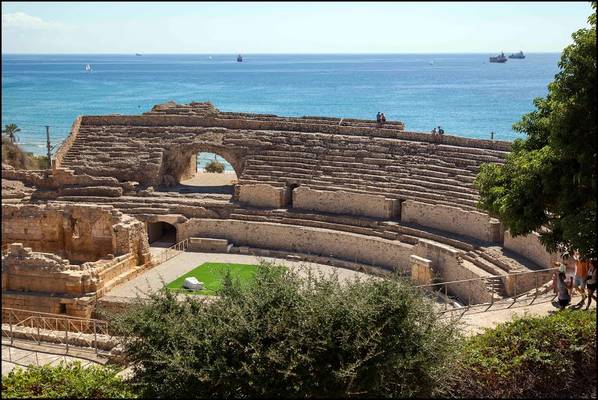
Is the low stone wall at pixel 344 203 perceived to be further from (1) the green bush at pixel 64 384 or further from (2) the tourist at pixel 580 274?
(1) the green bush at pixel 64 384

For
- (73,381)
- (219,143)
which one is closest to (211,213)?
(219,143)

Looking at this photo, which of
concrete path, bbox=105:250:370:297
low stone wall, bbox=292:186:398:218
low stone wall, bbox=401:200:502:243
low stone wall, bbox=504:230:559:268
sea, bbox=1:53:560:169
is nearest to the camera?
low stone wall, bbox=504:230:559:268

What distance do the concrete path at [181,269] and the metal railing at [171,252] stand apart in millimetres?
205

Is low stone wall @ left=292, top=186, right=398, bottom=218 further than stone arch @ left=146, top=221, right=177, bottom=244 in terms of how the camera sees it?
No

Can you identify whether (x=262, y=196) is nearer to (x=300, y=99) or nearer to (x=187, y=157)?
(x=187, y=157)

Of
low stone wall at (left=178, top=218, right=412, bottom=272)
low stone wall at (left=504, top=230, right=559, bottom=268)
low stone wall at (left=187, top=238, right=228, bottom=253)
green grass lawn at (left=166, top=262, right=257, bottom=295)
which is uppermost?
low stone wall at (left=504, top=230, right=559, bottom=268)

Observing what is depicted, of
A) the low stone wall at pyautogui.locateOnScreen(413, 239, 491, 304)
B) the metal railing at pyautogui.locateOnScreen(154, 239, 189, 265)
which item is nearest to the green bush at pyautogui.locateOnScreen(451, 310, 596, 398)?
the low stone wall at pyautogui.locateOnScreen(413, 239, 491, 304)

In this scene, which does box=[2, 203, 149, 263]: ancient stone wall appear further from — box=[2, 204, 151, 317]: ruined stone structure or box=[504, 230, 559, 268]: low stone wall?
box=[504, 230, 559, 268]: low stone wall

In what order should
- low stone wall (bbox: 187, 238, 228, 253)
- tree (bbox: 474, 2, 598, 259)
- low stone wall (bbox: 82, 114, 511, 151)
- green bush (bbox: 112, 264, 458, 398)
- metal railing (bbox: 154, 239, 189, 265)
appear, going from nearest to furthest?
green bush (bbox: 112, 264, 458, 398) → tree (bbox: 474, 2, 598, 259) → metal railing (bbox: 154, 239, 189, 265) → low stone wall (bbox: 187, 238, 228, 253) → low stone wall (bbox: 82, 114, 511, 151)

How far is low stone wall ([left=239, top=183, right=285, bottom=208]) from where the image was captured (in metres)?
27.6

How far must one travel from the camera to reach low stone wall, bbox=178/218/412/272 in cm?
2403

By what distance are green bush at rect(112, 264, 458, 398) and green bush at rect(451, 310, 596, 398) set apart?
0.52 meters

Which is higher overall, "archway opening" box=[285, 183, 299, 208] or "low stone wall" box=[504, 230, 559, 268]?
"archway opening" box=[285, 183, 299, 208]

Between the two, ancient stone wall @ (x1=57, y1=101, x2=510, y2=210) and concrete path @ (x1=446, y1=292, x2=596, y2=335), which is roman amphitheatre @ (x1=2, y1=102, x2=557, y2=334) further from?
concrete path @ (x1=446, y1=292, x2=596, y2=335)
